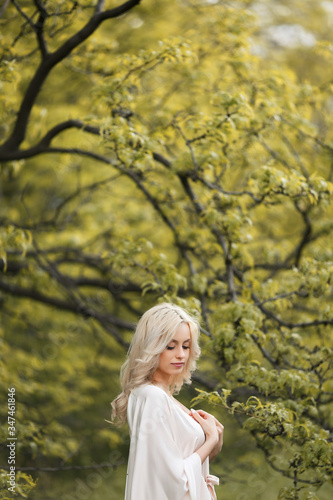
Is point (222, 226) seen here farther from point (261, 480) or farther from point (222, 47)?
point (261, 480)

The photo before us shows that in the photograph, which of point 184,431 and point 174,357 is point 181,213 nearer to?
point 174,357

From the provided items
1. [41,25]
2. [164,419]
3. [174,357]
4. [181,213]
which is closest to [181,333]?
[174,357]

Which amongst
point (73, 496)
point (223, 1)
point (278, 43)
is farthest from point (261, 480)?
point (278, 43)

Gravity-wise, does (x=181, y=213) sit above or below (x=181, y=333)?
below

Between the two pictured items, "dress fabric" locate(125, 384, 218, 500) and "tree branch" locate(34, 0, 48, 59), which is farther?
"tree branch" locate(34, 0, 48, 59)

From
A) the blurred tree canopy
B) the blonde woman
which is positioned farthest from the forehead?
the blurred tree canopy

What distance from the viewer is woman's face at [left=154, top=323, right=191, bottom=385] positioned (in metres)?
2.88

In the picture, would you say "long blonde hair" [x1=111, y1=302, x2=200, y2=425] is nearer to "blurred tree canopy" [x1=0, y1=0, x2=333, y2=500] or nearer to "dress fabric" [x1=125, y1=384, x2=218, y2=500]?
"dress fabric" [x1=125, y1=384, x2=218, y2=500]

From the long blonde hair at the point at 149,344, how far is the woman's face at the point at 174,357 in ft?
0.09

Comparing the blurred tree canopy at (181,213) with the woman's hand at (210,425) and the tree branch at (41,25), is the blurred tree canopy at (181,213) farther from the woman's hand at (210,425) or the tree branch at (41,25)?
the woman's hand at (210,425)

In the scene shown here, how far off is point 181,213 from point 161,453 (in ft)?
9.83

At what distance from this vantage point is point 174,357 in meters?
2.88

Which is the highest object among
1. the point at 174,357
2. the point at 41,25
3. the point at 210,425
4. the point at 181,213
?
the point at 41,25

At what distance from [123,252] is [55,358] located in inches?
230
